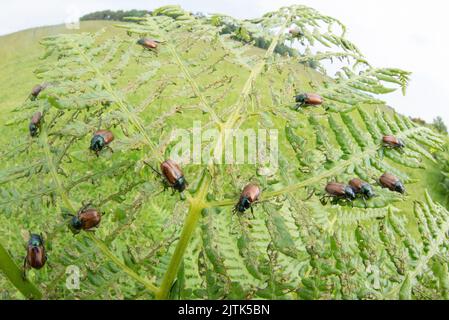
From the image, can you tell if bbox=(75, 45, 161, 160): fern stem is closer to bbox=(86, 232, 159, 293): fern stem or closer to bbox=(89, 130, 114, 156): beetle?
bbox=(89, 130, 114, 156): beetle

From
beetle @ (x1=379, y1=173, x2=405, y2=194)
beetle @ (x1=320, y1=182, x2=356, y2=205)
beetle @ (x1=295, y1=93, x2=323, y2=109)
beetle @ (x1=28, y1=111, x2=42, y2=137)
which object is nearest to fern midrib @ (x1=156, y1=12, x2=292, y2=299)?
beetle @ (x1=295, y1=93, x2=323, y2=109)

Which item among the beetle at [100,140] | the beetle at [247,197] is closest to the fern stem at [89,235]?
the beetle at [100,140]

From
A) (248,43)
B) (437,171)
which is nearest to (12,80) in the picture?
(437,171)

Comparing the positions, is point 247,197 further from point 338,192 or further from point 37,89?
point 37,89

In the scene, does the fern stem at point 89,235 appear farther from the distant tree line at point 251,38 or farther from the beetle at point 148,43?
the distant tree line at point 251,38

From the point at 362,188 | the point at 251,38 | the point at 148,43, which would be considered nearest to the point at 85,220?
the point at 148,43
